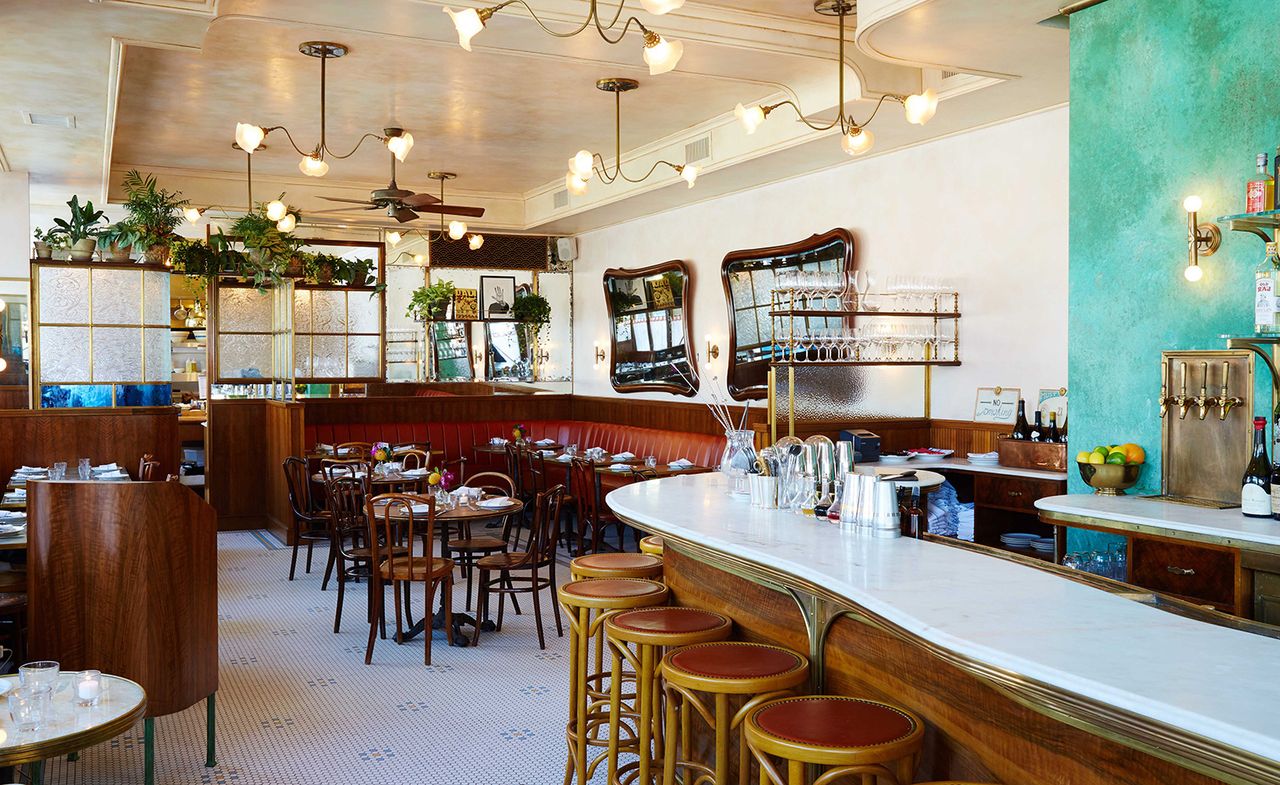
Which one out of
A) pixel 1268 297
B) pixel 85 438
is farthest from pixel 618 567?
pixel 85 438

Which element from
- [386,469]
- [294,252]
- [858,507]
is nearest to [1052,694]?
[858,507]

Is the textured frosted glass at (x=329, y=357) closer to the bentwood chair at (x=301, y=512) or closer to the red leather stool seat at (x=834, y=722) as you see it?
the bentwood chair at (x=301, y=512)

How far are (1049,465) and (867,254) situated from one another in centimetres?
261

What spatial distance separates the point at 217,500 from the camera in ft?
33.5

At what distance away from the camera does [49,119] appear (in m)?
7.66

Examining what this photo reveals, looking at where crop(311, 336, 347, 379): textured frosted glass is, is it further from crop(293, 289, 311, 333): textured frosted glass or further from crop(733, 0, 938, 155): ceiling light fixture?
crop(733, 0, 938, 155): ceiling light fixture

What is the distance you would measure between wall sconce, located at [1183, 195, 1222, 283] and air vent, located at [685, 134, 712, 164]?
4821 mm

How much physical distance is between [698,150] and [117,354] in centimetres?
530

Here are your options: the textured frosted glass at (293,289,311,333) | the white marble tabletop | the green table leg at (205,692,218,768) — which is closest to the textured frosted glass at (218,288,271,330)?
the textured frosted glass at (293,289,311,333)

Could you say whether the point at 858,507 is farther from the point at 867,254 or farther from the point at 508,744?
the point at 867,254

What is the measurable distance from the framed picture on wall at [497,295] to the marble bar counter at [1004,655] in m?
10.1

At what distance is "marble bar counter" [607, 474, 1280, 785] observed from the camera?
1.67 m

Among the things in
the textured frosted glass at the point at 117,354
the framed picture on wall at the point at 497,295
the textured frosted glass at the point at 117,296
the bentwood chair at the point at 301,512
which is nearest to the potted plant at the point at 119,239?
the textured frosted glass at the point at 117,296

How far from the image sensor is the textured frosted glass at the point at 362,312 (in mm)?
11195
